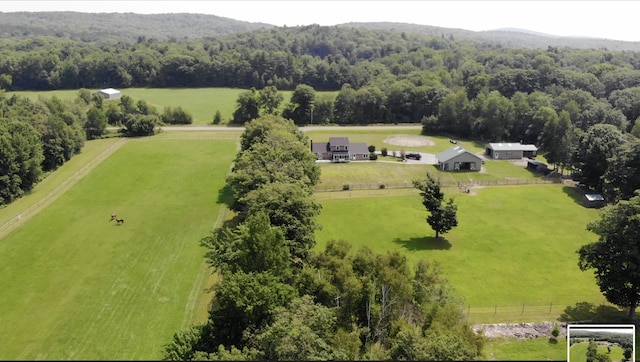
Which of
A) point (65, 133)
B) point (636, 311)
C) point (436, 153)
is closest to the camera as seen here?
point (636, 311)

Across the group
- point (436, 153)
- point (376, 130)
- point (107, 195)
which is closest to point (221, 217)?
point (107, 195)

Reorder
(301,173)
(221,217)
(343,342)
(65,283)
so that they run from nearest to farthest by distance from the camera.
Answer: (343,342) < (65,283) < (301,173) < (221,217)

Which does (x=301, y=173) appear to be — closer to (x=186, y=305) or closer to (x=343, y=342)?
(x=186, y=305)

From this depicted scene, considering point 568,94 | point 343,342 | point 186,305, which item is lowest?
point 186,305

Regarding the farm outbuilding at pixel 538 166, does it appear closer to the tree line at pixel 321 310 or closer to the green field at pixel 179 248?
the green field at pixel 179 248

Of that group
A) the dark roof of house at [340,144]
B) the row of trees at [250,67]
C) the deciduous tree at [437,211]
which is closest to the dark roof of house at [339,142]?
the dark roof of house at [340,144]
